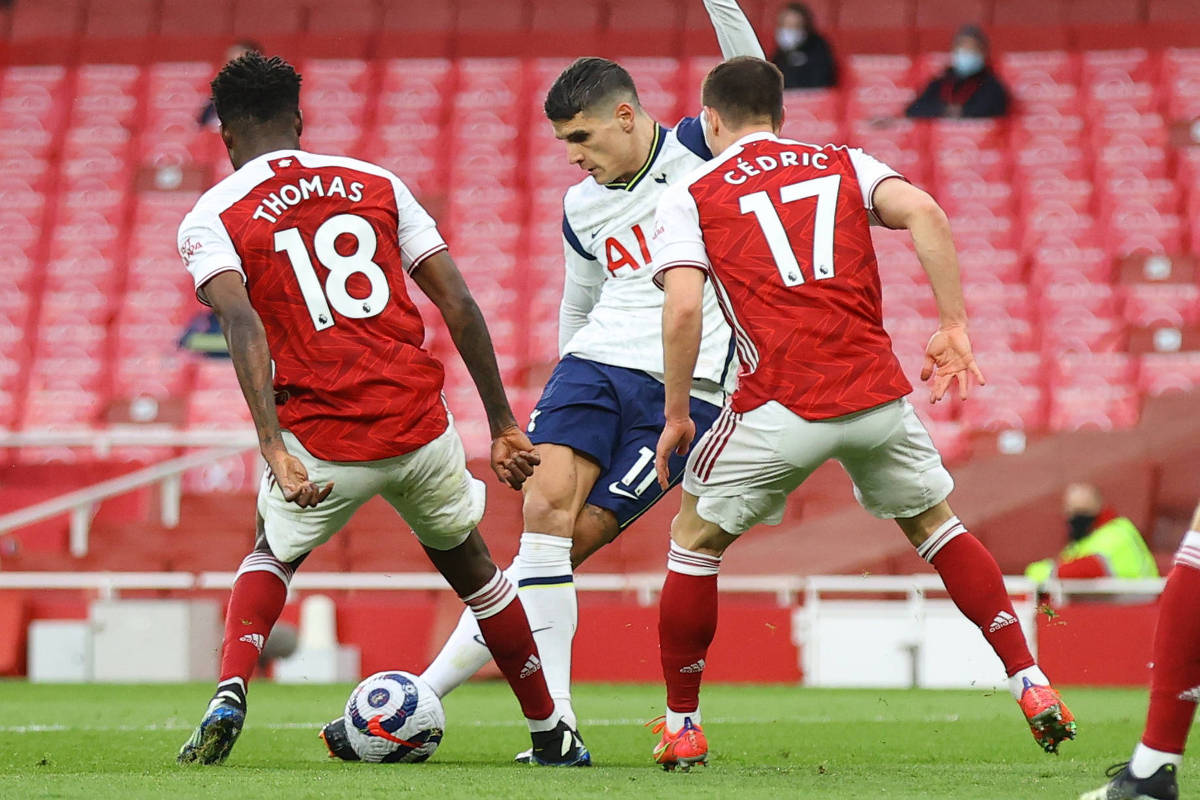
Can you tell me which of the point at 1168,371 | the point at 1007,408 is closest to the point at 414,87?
the point at 1007,408

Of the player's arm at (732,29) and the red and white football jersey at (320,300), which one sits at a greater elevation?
the player's arm at (732,29)

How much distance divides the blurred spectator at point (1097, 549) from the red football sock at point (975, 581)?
17.4 ft

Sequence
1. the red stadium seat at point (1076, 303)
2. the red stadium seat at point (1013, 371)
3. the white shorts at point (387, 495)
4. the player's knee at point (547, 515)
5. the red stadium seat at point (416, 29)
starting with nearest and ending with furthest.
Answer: the white shorts at point (387, 495) → the player's knee at point (547, 515) → the red stadium seat at point (1013, 371) → the red stadium seat at point (1076, 303) → the red stadium seat at point (416, 29)

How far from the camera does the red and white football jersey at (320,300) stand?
4488mm

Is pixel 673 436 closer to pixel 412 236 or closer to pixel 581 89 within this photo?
pixel 412 236

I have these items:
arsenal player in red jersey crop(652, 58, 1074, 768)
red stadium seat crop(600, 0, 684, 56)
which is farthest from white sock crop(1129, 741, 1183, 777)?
red stadium seat crop(600, 0, 684, 56)

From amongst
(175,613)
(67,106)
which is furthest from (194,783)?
(67,106)

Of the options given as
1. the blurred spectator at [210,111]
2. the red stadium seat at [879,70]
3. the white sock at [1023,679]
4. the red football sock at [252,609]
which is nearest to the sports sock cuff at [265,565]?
the red football sock at [252,609]

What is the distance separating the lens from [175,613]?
1023cm

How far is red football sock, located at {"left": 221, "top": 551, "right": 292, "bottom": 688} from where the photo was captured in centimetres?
458

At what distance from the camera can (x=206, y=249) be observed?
443cm

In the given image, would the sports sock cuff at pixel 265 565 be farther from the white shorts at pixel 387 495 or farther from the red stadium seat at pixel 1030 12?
the red stadium seat at pixel 1030 12

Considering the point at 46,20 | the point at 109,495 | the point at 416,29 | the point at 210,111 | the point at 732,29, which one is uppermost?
the point at 46,20

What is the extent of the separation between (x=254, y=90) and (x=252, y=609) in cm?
133
